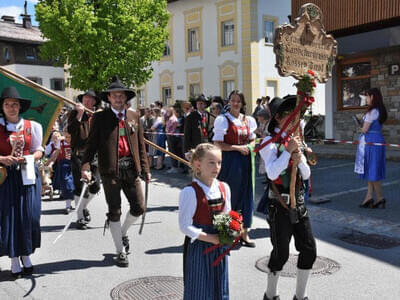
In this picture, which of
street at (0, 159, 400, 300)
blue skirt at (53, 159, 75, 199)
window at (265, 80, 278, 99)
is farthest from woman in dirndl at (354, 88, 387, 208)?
window at (265, 80, 278, 99)

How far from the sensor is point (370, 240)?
21.0 ft

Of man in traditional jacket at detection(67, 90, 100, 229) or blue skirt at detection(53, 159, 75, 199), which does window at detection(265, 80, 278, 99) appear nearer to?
blue skirt at detection(53, 159, 75, 199)

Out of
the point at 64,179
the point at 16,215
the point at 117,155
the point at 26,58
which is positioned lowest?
the point at 64,179

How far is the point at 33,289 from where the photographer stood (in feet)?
15.9

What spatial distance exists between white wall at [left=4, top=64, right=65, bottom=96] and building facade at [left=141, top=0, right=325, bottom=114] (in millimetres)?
18921

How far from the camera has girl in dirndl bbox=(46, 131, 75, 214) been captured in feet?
28.8

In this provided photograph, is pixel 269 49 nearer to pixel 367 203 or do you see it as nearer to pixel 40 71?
pixel 367 203

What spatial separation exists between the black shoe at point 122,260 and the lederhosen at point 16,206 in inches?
37.9

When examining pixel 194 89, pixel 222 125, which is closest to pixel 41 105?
pixel 222 125

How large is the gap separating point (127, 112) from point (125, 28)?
20.9 meters

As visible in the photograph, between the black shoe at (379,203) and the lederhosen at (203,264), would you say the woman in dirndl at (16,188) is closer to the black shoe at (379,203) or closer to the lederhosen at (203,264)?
the lederhosen at (203,264)

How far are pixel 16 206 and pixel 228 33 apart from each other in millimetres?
22973

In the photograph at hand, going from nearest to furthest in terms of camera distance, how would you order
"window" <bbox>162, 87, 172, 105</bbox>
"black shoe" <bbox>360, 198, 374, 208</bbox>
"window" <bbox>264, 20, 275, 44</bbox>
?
"black shoe" <bbox>360, 198, 374, 208</bbox> < "window" <bbox>264, 20, 275, 44</bbox> < "window" <bbox>162, 87, 172, 105</bbox>

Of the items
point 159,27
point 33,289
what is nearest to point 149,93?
point 159,27
